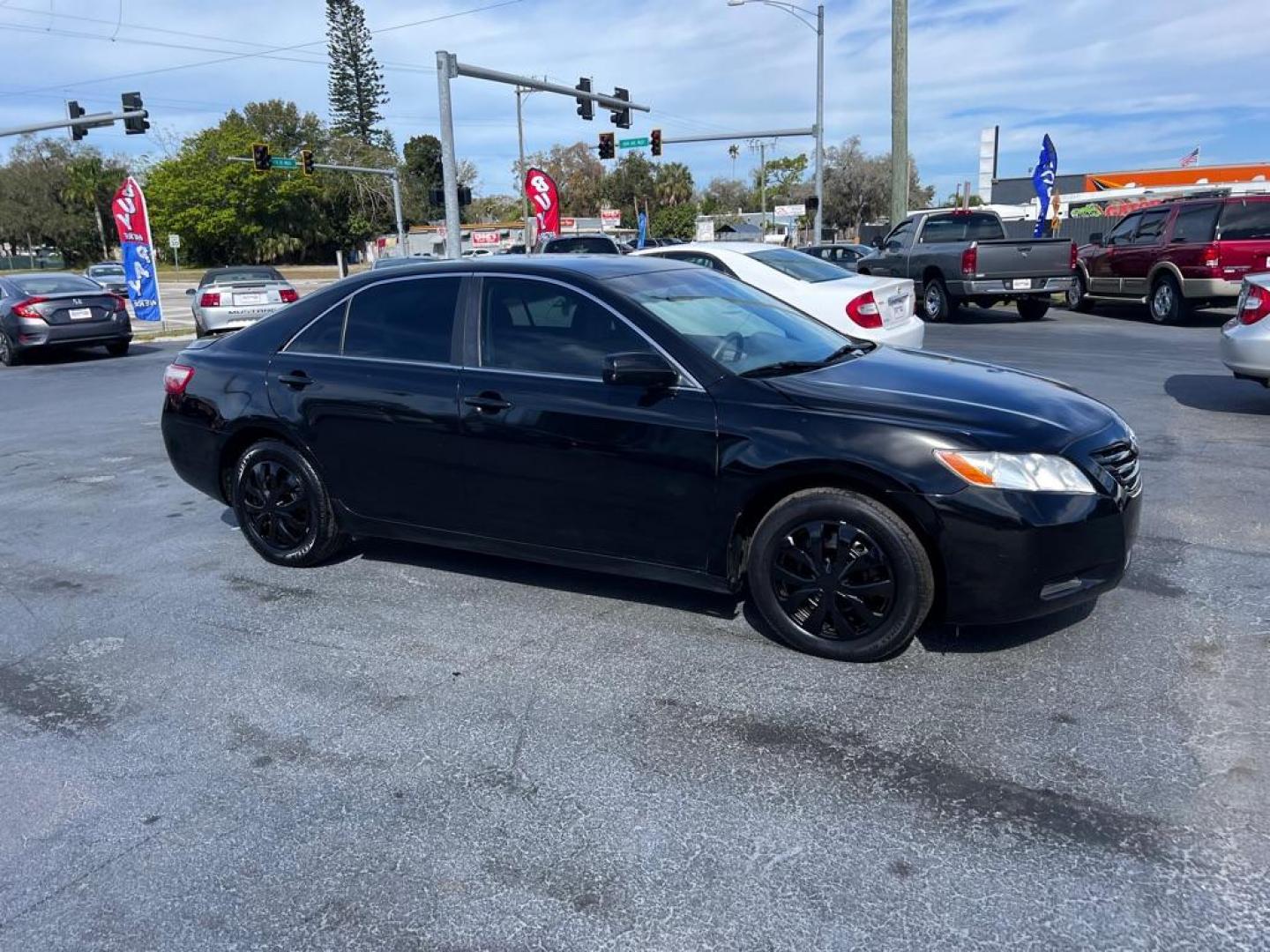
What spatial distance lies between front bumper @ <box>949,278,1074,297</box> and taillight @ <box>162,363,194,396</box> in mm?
13807

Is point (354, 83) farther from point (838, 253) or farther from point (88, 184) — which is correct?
point (838, 253)

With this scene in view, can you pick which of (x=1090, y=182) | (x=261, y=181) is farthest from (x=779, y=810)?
(x=261, y=181)

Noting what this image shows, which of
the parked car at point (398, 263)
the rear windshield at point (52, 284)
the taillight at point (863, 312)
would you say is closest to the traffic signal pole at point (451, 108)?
the parked car at point (398, 263)

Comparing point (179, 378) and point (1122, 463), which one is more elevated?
point (179, 378)

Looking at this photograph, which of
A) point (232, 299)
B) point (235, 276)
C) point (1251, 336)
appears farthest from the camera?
point (235, 276)

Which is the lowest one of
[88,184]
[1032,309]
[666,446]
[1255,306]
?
[1032,309]

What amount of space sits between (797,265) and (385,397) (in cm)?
653

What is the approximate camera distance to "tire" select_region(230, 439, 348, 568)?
A: 17.3 ft

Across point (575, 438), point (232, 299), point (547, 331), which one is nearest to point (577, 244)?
point (232, 299)

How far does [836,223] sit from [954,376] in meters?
81.4

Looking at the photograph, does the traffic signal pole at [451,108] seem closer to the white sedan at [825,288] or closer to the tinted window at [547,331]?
the white sedan at [825,288]

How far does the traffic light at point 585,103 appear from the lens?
2764 centimetres

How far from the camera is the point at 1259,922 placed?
2490 mm

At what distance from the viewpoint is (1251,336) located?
810cm
